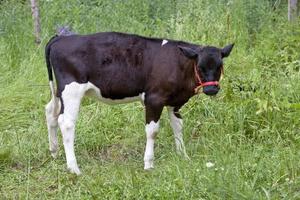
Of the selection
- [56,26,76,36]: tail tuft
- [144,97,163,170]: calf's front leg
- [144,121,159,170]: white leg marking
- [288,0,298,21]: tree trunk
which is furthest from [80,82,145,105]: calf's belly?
[288,0,298,21]: tree trunk

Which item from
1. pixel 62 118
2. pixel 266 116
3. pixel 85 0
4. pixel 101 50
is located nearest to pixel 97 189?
pixel 62 118

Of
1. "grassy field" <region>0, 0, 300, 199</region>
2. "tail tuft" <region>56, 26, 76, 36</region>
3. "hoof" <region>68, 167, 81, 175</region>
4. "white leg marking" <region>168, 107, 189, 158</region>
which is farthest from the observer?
"tail tuft" <region>56, 26, 76, 36</region>

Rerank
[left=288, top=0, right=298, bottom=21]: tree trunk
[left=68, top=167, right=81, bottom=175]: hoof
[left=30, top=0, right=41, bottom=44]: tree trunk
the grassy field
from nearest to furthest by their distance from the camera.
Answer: the grassy field → [left=68, top=167, right=81, bottom=175]: hoof → [left=30, top=0, right=41, bottom=44]: tree trunk → [left=288, top=0, right=298, bottom=21]: tree trunk

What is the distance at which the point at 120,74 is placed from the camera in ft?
19.7

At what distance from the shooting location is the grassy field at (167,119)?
16.6 ft

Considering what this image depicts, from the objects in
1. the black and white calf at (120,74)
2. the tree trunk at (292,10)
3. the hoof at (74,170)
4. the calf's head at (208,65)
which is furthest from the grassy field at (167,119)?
the calf's head at (208,65)

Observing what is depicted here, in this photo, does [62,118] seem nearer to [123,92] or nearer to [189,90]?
[123,92]

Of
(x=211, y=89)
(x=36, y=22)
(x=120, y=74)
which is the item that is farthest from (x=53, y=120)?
(x=36, y=22)

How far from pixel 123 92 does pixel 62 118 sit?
2.06 feet

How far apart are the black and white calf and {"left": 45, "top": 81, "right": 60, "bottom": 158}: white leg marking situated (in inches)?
8.1

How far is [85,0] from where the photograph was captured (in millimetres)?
10047

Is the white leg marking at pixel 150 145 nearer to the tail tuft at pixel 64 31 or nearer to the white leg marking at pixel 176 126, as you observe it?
the white leg marking at pixel 176 126

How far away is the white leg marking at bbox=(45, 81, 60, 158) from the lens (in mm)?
6336

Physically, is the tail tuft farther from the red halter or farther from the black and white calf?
the red halter
